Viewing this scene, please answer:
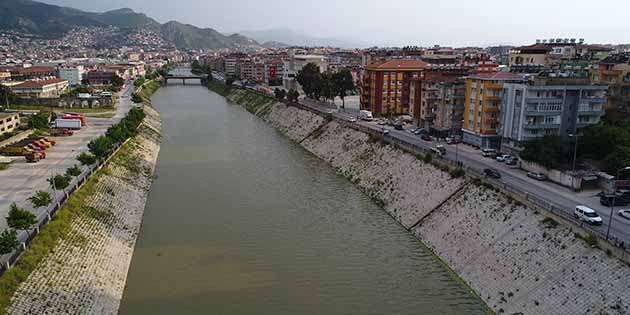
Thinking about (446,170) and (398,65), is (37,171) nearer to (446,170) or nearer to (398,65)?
(446,170)

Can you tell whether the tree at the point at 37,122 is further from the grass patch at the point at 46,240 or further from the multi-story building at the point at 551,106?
the multi-story building at the point at 551,106

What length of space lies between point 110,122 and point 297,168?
31318mm

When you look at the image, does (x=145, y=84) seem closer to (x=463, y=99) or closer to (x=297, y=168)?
(x=297, y=168)

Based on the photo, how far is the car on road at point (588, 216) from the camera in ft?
68.9

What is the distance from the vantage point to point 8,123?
49.2 m

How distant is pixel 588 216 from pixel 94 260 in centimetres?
2446

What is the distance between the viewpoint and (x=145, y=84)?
11631cm

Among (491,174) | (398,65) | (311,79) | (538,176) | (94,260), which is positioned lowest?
(94,260)

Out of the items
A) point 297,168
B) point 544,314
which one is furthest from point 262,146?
point 544,314

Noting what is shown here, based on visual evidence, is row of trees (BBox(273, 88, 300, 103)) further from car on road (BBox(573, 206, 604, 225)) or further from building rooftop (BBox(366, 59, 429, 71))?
car on road (BBox(573, 206, 604, 225))

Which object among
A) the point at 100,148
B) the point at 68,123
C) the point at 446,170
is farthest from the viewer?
the point at 68,123

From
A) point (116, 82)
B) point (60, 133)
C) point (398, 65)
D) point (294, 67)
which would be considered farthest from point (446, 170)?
point (116, 82)

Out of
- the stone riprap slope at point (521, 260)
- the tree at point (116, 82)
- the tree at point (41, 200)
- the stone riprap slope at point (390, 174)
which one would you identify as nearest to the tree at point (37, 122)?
the stone riprap slope at point (390, 174)

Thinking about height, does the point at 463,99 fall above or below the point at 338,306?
above
